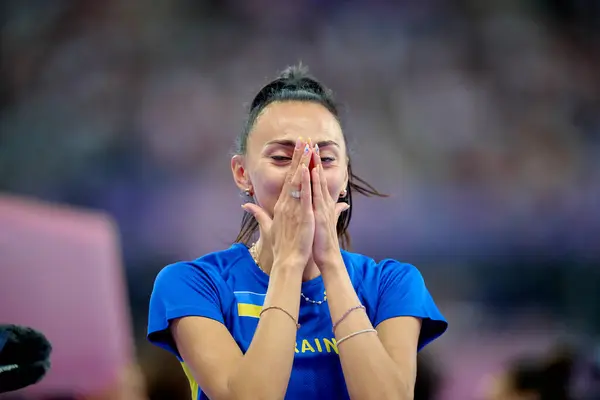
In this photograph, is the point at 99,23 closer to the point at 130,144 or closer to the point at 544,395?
the point at 130,144

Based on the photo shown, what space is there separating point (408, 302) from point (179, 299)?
562 millimetres

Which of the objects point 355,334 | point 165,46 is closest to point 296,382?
point 355,334

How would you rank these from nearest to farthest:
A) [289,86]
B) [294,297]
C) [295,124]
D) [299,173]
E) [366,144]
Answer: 1. [294,297]
2. [299,173]
3. [295,124]
4. [289,86]
5. [366,144]

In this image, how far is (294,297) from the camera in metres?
1.60

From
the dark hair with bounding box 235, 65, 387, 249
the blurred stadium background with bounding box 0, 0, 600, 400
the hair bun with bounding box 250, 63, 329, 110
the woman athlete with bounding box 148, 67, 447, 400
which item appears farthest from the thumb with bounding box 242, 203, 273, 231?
the blurred stadium background with bounding box 0, 0, 600, 400

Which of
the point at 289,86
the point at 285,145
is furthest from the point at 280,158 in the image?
the point at 289,86

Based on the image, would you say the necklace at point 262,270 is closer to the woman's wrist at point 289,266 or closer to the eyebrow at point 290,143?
the woman's wrist at point 289,266

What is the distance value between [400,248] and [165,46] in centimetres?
203

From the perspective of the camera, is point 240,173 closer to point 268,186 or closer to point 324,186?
point 268,186

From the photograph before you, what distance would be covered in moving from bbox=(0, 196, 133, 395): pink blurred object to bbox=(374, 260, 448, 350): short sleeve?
8.07 ft

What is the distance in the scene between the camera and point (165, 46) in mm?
4535

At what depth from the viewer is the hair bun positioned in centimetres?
193

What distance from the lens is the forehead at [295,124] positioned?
1.79m

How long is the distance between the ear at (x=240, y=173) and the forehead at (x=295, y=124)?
10cm
